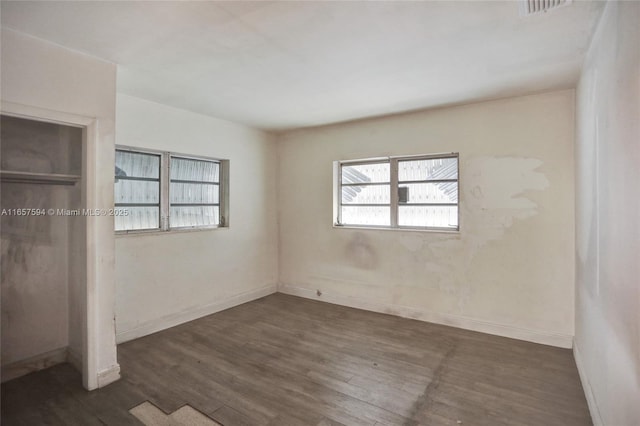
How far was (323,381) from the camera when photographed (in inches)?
103

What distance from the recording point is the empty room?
6.48ft

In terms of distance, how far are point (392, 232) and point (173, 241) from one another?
110 inches

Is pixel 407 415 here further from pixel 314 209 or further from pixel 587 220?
pixel 314 209

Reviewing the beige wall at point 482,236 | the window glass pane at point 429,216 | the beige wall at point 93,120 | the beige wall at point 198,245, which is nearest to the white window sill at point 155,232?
the beige wall at point 198,245

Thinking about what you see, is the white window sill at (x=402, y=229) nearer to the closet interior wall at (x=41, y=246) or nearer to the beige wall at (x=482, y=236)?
the beige wall at (x=482, y=236)

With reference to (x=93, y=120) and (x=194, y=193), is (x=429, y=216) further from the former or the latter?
(x=93, y=120)

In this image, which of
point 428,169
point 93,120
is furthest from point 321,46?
point 428,169

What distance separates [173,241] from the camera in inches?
151

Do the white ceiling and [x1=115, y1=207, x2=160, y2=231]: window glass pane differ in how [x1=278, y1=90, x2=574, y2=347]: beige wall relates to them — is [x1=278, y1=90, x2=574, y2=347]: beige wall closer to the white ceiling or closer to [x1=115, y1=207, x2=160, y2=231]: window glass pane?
the white ceiling

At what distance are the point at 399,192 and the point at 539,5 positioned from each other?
105 inches

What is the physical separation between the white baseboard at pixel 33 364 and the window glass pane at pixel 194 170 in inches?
82.2

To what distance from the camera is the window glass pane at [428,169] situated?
3.89 m

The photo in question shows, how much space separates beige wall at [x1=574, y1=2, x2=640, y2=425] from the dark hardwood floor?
1.65 ft

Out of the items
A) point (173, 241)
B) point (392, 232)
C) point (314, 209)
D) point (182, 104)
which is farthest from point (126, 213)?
point (392, 232)
